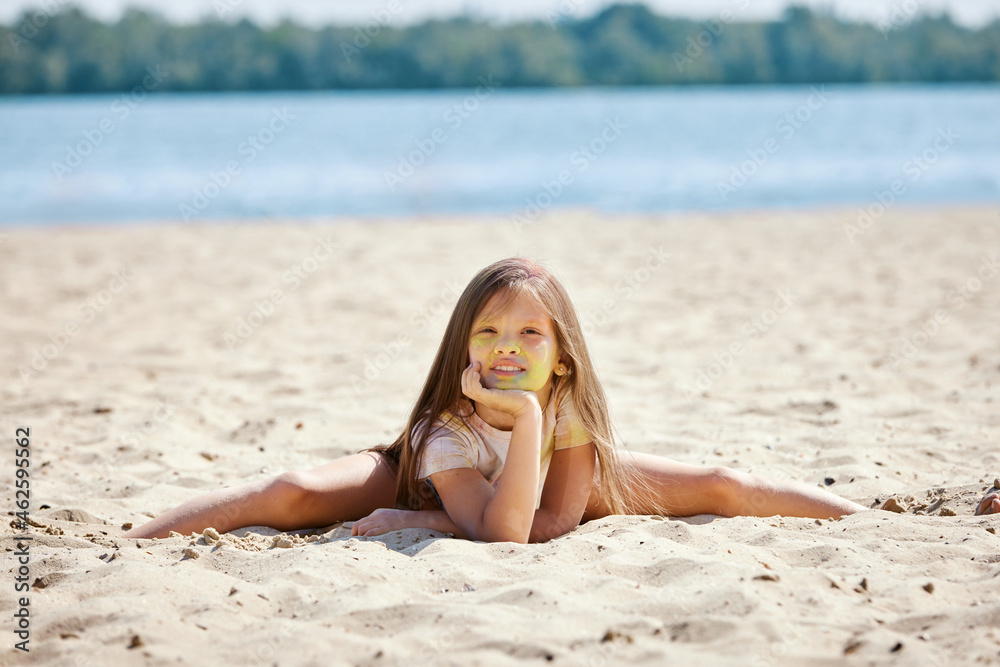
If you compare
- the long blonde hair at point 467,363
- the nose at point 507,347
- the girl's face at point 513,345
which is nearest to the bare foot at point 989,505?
the long blonde hair at point 467,363

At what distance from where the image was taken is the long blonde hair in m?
3.24

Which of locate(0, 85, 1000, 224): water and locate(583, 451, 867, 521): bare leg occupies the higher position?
locate(0, 85, 1000, 224): water

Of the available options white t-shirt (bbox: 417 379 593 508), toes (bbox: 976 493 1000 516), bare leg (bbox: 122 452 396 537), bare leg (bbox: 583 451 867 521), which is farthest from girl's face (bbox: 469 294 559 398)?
toes (bbox: 976 493 1000 516)

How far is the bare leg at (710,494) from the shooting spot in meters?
3.43

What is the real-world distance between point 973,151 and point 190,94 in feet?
167

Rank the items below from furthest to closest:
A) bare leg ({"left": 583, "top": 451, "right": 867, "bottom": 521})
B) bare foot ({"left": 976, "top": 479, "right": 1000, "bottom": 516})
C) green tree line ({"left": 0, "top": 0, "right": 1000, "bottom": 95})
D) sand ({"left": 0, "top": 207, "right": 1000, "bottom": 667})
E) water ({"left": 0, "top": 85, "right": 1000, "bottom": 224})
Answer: green tree line ({"left": 0, "top": 0, "right": 1000, "bottom": 95}) < water ({"left": 0, "top": 85, "right": 1000, "bottom": 224}) < bare leg ({"left": 583, "top": 451, "right": 867, "bottom": 521}) < bare foot ({"left": 976, "top": 479, "right": 1000, "bottom": 516}) < sand ({"left": 0, "top": 207, "right": 1000, "bottom": 667})

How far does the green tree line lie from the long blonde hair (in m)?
58.6

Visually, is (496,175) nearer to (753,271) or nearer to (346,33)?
(753,271)

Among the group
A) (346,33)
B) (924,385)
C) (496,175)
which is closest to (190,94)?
(346,33)

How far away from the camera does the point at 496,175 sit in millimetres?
21859

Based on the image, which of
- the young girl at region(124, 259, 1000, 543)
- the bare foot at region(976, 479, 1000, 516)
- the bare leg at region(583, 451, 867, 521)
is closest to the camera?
the young girl at region(124, 259, 1000, 543)

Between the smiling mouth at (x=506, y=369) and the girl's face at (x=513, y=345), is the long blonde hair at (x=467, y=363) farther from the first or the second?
the smiling mouth at (x=506, y=369)

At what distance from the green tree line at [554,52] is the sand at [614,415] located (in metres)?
53.1

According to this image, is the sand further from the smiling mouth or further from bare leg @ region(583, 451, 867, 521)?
the smiling mouth
